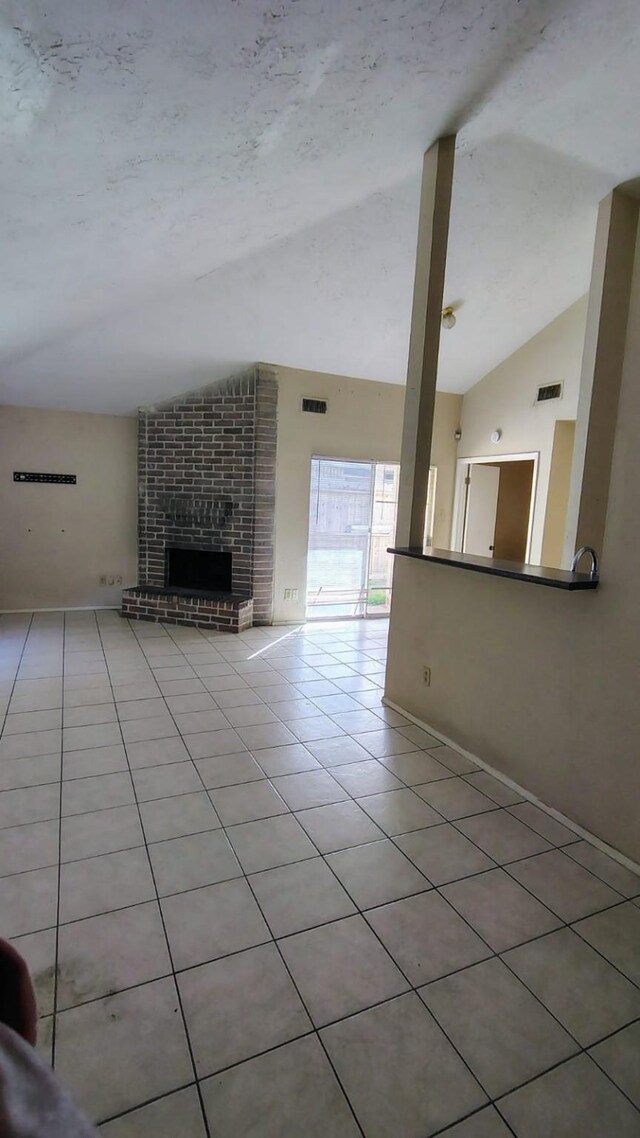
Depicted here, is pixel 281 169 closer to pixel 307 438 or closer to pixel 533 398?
pixel 307 438

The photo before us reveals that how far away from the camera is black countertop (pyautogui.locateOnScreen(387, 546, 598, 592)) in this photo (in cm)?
204

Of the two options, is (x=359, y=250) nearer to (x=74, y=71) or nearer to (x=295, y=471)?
(x=295, y=471)

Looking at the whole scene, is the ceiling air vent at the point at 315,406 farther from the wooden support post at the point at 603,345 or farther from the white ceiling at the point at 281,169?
the wooden support post at the point at 603,345

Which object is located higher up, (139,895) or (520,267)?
(520,267)

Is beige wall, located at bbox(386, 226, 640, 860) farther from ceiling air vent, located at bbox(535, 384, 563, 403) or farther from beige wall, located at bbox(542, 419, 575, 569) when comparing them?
ceiling air vent, located at bbox(535, 384, 563, 403)

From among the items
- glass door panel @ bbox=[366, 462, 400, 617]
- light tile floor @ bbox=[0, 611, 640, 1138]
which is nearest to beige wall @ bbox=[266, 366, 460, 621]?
glass door panel @ bbox=[366, 462, 400, 617]

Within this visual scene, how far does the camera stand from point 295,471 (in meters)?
5.15

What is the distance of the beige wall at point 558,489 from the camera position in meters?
4.77

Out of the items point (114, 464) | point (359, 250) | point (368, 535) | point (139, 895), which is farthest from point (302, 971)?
point (114, 464)

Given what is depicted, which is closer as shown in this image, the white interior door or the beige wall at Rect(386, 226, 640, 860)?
the beige wall at Rect(386, 226, 640, 860)

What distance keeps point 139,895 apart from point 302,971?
59 centimetres

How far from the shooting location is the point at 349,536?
559cm

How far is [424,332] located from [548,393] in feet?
7.82

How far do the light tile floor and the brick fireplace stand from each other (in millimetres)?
2321
